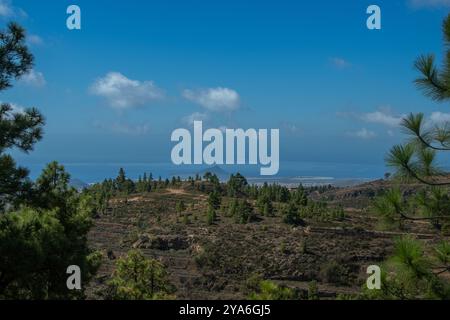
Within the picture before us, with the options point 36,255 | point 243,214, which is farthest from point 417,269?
point 243,214

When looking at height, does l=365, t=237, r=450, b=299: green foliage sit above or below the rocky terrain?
above

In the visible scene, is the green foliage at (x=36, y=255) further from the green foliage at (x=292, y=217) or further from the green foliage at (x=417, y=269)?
the green foliage at (x=292, y=217)

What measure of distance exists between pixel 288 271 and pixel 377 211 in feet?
113

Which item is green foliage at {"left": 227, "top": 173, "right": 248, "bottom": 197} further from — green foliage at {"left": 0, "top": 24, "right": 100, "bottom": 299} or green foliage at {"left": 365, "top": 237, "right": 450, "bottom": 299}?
green foliage at {"left": 365, "top": 237, "right": 450, "bottom": 299}

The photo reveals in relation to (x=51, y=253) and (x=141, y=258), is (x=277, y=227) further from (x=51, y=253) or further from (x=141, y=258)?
(x=51, y=253)

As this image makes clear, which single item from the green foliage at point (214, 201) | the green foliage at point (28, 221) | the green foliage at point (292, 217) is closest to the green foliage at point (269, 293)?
the green foliage at point (28, 221)

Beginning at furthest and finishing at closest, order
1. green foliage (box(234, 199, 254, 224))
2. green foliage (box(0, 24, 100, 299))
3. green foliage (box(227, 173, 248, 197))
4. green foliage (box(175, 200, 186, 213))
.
Answer: 1. green foliage (box(227, 173, 248, 197))
2. green foliage (box(175, 200, 186, 213))
3. green foliage (box(234, 199, 254, 224))
4. green foliage (box(0, 24, 100, 299))

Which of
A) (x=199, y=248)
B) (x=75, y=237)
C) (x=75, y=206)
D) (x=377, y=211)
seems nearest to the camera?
(x=377, y=211)

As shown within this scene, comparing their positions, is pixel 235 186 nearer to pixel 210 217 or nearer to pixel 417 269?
pixel 210 217

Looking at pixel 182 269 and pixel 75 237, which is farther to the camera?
pixel 182 269

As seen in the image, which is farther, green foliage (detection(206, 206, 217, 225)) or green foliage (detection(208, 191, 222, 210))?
green foliage (detection(208, 191, 222, 210))

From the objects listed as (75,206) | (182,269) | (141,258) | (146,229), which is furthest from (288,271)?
(75,206)

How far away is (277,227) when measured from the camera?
51.1 meters

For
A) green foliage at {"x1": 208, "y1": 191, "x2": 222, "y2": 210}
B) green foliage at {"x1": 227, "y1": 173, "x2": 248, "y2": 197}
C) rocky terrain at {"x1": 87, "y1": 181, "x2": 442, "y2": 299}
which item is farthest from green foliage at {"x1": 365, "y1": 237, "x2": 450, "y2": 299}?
green foliage at {"x1": 227, "y1": 173, "x2": 248, "y2": 197}
